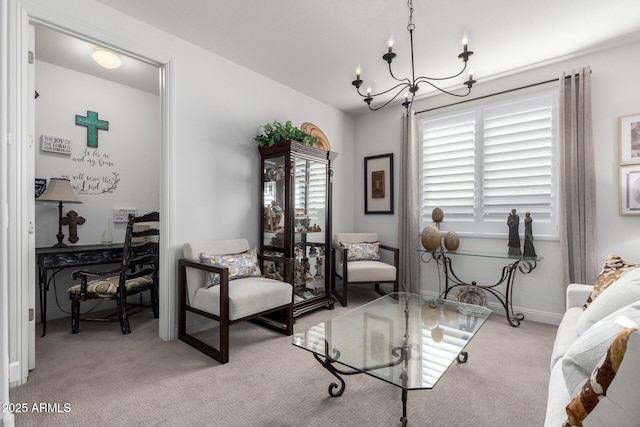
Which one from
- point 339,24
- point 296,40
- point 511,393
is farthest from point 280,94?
point 511,393

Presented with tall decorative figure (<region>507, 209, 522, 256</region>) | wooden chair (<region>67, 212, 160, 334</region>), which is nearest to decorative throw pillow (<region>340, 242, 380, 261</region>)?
tall decorative figure (<region>507, 209, 522, 256</region>)

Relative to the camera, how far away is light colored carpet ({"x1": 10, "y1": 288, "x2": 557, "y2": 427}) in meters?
1.60

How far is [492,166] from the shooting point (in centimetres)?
337

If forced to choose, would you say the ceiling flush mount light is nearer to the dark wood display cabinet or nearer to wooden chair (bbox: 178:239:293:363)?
the dark wood display cabinet

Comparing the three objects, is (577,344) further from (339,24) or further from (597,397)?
(339,24)

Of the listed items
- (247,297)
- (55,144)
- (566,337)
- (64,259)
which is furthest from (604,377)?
(55,144)

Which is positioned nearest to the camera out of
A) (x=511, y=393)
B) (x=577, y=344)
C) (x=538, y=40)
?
(x=577, y=344)

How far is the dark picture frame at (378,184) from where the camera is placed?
418 cm

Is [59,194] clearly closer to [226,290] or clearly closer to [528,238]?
[226,290]

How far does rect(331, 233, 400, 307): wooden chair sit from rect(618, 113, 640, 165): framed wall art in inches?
88.1

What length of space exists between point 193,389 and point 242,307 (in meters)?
0.59

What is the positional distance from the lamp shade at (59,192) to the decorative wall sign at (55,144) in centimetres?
35

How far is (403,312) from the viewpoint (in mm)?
2291

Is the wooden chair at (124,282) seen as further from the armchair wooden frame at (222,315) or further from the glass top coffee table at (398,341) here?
the glass top coffee table at (398,341)
